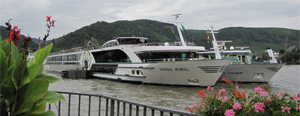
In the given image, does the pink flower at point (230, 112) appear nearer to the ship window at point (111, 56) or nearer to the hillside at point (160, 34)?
the ship window at point (111, 56)

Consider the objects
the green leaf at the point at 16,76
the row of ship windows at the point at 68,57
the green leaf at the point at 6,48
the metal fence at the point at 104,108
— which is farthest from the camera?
the row of ship windows at the point at 68,57

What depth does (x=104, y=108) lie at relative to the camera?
9.20 m

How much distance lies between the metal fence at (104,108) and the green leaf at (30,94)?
1.73 feet

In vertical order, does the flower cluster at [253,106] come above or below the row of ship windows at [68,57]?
below

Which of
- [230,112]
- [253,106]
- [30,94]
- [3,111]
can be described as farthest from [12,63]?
[253,106]

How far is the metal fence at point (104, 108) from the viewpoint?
2.69 meters

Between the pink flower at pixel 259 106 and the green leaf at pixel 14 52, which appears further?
the pink flower at pixel 259 106

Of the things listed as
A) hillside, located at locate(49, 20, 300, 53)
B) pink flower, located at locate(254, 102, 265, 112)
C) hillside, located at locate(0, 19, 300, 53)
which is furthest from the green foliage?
hillside, located at locate(49, 20, 300, 53)

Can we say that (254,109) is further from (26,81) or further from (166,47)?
(166,47)

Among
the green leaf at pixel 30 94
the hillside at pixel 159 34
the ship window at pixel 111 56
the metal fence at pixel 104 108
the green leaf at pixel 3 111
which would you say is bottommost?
the metal fence at pixel 104 108

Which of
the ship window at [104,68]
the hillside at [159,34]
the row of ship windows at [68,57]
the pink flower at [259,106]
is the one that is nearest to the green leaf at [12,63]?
the pink flower at [259,106]

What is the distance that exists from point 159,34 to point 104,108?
91.8m

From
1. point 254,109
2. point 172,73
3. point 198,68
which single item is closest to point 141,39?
point 172,73

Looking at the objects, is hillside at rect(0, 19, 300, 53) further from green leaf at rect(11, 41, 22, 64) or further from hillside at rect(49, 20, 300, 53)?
green leaf at rect(11, 41, 22, 64)
